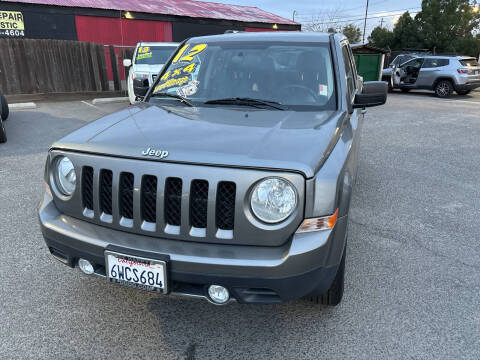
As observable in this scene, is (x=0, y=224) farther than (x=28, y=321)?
Yes

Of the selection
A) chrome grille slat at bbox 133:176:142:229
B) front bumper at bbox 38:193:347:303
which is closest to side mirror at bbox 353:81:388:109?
front bumper at bbox 38:193:347:303

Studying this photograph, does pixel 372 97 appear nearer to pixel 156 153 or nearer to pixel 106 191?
pixel 156 153

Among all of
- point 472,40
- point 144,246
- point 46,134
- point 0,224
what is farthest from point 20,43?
point 472,40

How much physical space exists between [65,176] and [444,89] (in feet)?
53.9

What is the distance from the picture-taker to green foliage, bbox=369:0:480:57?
3087cm

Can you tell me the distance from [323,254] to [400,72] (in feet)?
55.6

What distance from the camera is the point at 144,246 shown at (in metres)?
1.91

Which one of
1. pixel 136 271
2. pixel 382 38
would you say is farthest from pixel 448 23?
pixel 136 271

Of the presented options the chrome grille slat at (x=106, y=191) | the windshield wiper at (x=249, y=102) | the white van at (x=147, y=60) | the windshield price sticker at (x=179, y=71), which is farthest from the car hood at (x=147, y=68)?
the chrome grille slat at (x=106, y=191)

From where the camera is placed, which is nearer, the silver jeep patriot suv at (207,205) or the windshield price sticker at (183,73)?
the silver jeep patriot suv at (207,205)

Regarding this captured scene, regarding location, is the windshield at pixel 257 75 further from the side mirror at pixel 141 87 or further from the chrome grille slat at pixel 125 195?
the chrome grille slat at pixel 125 195

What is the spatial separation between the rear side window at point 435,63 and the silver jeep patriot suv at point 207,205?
15.1m

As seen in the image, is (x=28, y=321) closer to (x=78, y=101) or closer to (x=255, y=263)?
(x=255, y=263)

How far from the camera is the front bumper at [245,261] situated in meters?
1.78
